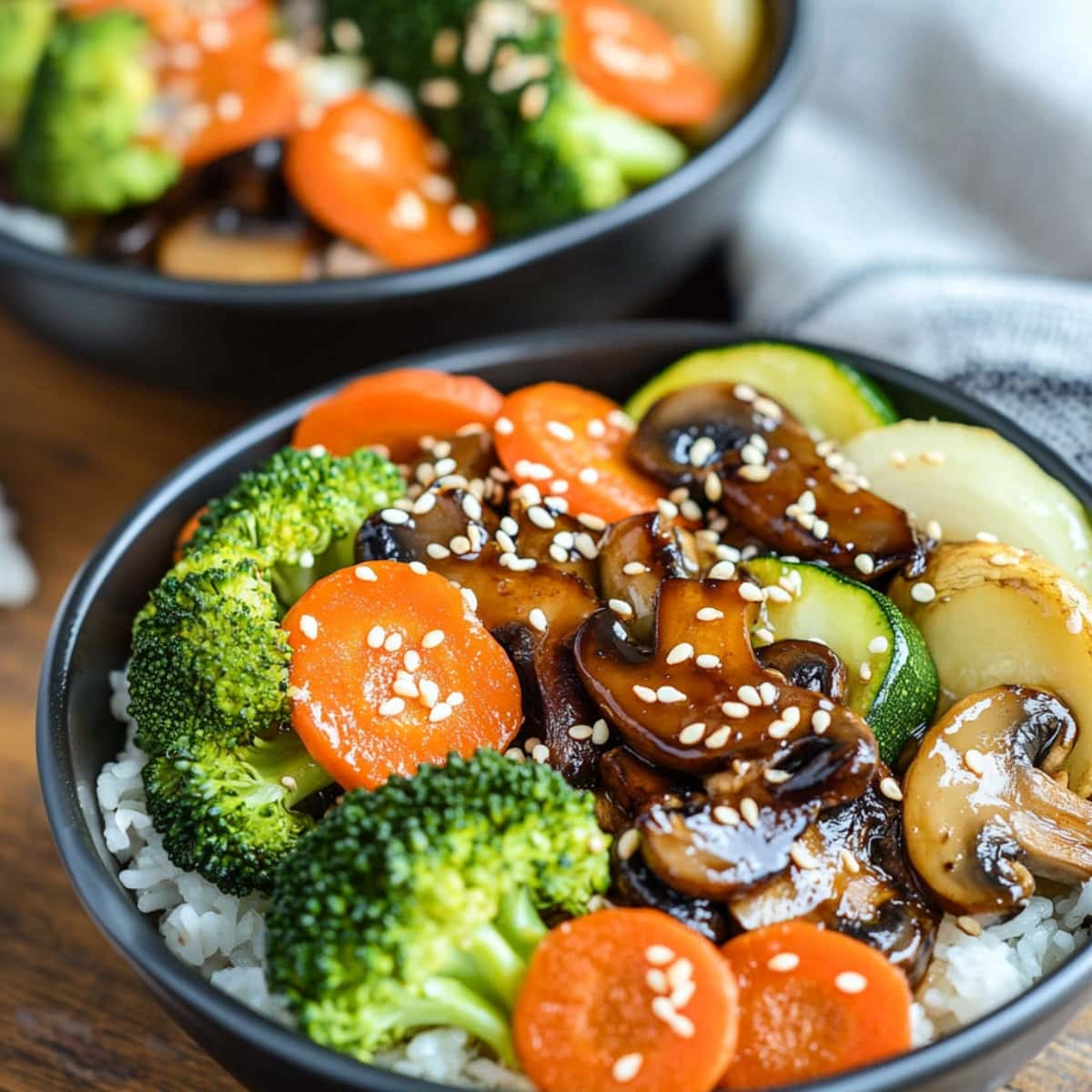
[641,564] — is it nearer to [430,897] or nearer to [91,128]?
[430,897]

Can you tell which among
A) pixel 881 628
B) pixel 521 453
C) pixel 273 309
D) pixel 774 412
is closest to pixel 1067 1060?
pixel 881 628

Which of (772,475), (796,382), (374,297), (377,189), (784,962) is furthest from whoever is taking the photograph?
(377,189)

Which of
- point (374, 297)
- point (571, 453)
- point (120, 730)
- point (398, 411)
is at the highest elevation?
point (571, 453)

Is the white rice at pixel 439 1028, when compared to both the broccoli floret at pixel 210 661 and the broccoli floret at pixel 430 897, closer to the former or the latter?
the broccoli floret at pixel 430 897

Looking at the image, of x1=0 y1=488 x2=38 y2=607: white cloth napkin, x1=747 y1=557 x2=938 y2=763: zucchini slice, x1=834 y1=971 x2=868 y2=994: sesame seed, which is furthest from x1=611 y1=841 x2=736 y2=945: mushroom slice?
x1=0 y1=488 x2=38 y2=607: white cloth napkin

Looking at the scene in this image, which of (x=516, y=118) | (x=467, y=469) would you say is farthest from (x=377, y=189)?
(x=467, y=469)

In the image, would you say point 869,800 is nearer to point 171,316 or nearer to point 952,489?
point 952,489

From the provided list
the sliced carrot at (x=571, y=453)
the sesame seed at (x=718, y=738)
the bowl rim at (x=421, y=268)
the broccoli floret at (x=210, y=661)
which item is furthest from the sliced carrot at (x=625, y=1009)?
the bowl rim at (x=421, y=268)
